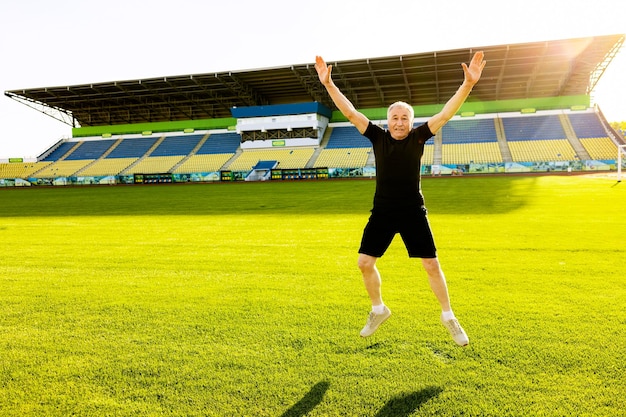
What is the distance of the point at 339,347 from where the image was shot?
3648 mm

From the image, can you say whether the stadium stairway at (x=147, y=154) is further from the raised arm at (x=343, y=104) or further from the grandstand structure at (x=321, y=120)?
the raised arm at (x=343, y=104)

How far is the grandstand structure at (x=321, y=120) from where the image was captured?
130 ft

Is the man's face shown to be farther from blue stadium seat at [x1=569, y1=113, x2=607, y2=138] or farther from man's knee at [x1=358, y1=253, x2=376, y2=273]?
blue stadium seat at [x1=569, y1=113, x2=607, y2=138]

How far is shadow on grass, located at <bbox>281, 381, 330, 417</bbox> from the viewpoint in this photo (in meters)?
2.74

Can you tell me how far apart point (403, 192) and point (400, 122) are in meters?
0.66

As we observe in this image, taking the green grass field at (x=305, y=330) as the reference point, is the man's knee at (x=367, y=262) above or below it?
above

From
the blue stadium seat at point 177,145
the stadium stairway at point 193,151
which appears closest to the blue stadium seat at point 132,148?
the blue stadium seat at point 177,145

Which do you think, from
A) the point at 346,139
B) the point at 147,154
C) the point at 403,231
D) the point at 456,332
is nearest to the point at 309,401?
the point at 456,332

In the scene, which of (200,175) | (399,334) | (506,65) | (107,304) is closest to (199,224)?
(107,304)

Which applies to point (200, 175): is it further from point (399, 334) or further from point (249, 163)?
point (399, 334)

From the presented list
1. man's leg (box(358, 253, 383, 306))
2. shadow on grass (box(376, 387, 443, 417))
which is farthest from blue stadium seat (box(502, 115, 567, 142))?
shadow on grass (box(376, 387, 443, 417))

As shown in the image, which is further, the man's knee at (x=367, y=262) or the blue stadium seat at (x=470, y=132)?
the blue stadium seat at (x=470, y=132)

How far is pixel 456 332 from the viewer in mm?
3631

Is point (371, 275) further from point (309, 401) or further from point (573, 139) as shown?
point (573, 139)
